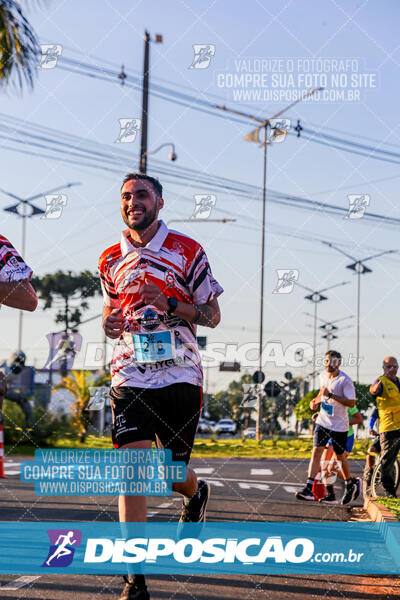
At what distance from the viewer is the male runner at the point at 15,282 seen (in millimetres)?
4227

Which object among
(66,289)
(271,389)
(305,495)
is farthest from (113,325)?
(66,289)

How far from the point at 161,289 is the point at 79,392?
81.7 feet

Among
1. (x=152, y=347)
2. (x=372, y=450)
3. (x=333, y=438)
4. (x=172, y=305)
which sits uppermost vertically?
(x=172, y=305)

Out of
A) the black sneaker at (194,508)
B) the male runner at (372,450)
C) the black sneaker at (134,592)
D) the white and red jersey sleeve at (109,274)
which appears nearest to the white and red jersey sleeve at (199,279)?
the white and red jersey sleeve at (109,274)

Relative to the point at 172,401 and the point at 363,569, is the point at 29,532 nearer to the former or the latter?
the point at 363,569

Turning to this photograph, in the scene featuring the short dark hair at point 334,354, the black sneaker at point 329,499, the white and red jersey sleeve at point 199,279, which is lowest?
the black sneaker at point 329,499

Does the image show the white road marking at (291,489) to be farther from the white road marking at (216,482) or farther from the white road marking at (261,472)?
the white road marking at (261,472)

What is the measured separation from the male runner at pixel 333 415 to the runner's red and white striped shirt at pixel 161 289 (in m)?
6.75

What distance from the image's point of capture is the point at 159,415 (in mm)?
4711

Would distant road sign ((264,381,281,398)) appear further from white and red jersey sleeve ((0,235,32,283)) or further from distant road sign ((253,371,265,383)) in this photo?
white and red jersey sleeve ((0,235,32,283))

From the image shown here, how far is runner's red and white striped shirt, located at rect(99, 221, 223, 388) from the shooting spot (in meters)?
4.72

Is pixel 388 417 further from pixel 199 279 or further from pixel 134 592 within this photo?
pixel 134 592

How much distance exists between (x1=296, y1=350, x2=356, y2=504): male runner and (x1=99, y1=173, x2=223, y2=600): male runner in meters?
6.67

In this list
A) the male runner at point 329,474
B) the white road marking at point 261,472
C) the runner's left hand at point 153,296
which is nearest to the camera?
the runner's left hand at point 153,296
